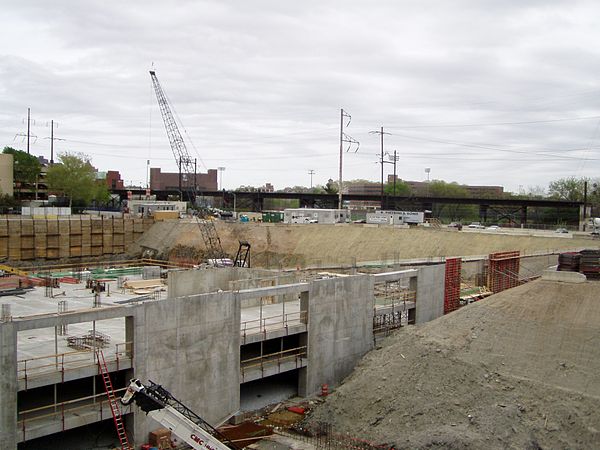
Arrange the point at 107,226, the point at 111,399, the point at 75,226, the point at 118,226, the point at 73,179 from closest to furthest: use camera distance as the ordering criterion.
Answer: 1. the point at 111,399
2. the point at 75,226
3. the point at 107,226
4. the point at 118,226
5. the point at 73,179

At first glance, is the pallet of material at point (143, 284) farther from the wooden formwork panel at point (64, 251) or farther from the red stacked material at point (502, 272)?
the wooden formwork panel at point (64, 251)

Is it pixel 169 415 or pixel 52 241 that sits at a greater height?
pixel 52 241

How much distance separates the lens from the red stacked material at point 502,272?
37000 millimetres

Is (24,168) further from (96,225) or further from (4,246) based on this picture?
(4,246)

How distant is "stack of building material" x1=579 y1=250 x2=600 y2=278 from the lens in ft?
102

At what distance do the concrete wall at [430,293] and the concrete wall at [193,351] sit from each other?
41.6 ft

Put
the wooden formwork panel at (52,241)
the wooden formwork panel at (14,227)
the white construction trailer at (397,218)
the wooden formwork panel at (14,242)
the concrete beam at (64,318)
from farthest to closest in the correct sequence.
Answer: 1. the white construction trailer at (397,218)
2. the wooden formwork panel at (52,241)
3. the wooden formwork panel at (14,227)
4. the wooden formwork panel at (14,242)
5. the concrete beam at (64,318)

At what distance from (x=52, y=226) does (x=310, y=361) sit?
47.0m

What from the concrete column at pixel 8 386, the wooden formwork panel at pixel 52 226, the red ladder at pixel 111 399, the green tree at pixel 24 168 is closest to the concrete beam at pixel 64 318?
the concrete column at pixel 8 386

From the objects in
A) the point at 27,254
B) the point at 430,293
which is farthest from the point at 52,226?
the point at 430,293

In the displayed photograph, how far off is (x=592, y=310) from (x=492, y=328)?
166 inches

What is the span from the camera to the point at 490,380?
2278 cm

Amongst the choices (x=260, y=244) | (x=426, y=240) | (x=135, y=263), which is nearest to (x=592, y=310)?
(x=426, y=240)

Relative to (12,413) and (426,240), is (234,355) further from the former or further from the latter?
(426,240)
